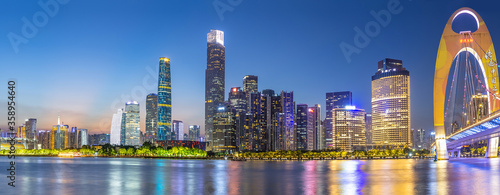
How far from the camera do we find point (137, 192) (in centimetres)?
3606

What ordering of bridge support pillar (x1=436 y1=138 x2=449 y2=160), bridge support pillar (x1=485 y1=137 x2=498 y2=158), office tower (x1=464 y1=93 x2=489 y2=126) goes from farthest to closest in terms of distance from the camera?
1. bridge support pillar (x1=485 y1=137 x2=498 y2=158)
2. office tower (x1=464 y1=93 x2=489 y2=126)
3. bridge support pillar (x1=436 y1=138 x2=449 y2=160)

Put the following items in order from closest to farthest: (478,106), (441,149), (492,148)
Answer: (441,149) → (478,106) → (492,148)

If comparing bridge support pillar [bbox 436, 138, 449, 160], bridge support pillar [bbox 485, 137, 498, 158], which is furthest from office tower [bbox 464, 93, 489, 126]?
bridge support pillar [bbox 485, 137, 498, 158]

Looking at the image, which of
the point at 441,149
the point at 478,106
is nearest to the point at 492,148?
the point at 478,106

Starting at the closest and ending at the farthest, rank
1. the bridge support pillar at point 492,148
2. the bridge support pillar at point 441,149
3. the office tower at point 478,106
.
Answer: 1. the bridge support pillar at point 441,149
2. the office tower at point 478,106
3. the bridge support pillar at point 492,148

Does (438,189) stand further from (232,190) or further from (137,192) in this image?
(137,192)

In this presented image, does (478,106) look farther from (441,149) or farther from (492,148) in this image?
(492,148)

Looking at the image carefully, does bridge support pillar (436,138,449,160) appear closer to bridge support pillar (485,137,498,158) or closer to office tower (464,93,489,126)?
office tower (464,93,489,126)

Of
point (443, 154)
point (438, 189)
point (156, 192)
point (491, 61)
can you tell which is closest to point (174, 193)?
point (156, 192)

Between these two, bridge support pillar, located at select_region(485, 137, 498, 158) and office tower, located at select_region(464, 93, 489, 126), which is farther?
bridge support pillar, located at select_region(485, 137, 498, 158)

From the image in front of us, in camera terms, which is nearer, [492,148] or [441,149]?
[441,149]

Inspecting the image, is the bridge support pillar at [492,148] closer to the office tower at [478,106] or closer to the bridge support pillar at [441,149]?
the office tower at [478,106]

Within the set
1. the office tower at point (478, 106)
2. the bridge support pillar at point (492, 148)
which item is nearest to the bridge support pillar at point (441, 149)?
the office tower at point (478, 106)

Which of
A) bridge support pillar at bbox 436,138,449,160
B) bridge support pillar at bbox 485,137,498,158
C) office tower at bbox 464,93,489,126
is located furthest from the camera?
bridge support pillar at bbox 485,137,498,158
